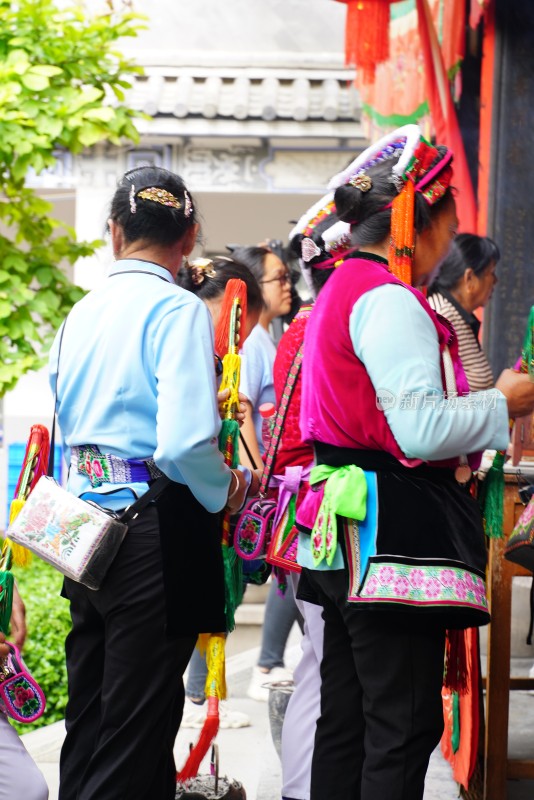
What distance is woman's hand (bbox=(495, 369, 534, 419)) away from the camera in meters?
2.49

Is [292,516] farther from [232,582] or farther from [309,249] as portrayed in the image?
[309,249]

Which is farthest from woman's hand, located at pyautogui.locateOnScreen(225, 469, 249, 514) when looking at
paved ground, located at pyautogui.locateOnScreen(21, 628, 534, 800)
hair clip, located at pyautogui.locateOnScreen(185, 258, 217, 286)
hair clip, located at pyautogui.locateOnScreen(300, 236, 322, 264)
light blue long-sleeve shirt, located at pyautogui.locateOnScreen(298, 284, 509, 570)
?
paved ground, located at pyautogui.locateOnScreen(21, 628, 534, 800)

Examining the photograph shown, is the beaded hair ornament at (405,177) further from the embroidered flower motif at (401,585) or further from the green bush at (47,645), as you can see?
the green bush at (47,645)

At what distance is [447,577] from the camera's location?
→ 87.4 inches

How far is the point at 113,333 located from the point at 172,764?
41.6 inches

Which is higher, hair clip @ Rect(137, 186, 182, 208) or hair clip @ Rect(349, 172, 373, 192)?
hair clip @ Rect(349, 172, 373, 192)

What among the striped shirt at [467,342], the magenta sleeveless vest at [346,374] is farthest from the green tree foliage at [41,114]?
the magenta sleeveless vest at [346,374]

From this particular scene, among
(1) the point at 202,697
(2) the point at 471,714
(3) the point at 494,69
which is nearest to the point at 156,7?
(3) the point at 494,69

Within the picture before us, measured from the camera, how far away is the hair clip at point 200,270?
3521mm

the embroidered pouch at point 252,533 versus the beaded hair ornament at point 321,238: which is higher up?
the beaded hair ornament at point 321,238

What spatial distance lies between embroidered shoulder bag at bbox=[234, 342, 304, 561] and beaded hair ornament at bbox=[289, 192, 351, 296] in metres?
0.27

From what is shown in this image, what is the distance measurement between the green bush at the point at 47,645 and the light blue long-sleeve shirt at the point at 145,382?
2.19 metres

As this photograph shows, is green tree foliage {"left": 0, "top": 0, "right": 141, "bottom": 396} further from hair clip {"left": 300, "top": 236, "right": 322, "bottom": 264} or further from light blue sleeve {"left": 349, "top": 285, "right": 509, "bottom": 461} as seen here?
light blue sleeve {"left": 349, "top": 285, "right": 509, "bottom": 461}

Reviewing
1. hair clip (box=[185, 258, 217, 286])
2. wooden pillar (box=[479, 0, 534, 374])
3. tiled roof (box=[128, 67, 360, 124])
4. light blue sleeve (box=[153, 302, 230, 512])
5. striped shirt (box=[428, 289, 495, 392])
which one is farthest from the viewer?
tiled roof (box=[128, 67, 360, 124])
